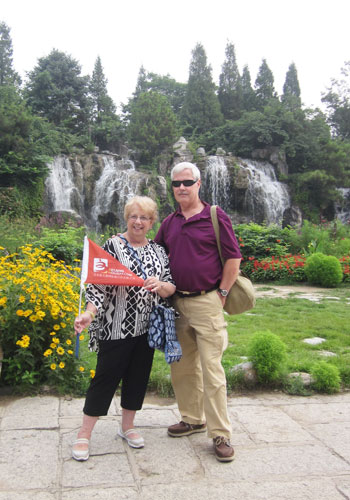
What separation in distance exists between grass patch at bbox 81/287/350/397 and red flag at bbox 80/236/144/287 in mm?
1350

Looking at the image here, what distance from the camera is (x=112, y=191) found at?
64.3ft

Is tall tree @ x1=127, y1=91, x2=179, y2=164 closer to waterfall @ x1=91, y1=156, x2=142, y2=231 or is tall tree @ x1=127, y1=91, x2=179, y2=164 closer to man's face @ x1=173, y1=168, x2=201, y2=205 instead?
waterfall @ x1=91, y1=156, x2=142, y2=231

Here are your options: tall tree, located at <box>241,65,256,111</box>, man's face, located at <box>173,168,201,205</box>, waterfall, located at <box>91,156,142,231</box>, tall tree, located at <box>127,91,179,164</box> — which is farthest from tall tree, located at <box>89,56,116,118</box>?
man's face, located at <box>173,168,201,205</box>

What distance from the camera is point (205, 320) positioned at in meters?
2.56

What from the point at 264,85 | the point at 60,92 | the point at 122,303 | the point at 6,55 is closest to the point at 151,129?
the point at 60,92

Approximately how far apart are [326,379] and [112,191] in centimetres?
1710

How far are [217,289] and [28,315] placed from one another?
5.07ft

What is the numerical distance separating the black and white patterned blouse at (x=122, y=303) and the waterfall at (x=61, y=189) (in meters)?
16.9

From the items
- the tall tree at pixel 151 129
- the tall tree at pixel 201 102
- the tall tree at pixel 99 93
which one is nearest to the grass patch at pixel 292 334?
the tall tree at pixel 151 129

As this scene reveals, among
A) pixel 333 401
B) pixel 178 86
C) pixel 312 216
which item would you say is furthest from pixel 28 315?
pixel 178 86

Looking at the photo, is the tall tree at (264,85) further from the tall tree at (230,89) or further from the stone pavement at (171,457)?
the stone pavement at (171,457)

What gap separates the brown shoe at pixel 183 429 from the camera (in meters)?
2.68

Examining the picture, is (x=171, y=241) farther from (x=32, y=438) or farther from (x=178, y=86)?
(x=178, y=86)

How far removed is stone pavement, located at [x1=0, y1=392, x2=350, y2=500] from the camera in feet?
6.74
